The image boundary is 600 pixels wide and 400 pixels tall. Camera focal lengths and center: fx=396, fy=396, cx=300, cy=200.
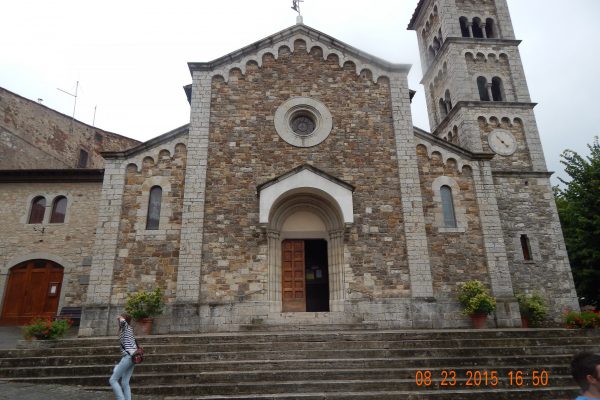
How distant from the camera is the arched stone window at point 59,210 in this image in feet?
58.5

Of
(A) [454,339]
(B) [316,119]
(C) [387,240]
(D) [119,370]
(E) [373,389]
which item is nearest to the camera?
(D) [119,370]

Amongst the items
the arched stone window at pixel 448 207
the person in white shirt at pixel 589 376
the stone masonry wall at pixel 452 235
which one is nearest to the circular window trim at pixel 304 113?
the stone masonry wall at pixel 452 235

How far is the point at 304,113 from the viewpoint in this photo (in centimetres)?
1555

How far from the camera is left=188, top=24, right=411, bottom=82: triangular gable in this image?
15.8 m

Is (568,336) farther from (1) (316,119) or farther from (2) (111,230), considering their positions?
(2) (111,230)

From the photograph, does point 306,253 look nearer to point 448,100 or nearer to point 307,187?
point 307,187

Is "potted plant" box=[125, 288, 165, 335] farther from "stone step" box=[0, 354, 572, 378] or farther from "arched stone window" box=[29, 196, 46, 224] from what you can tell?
"arched stone window" box=[29, 196, 46, 224]

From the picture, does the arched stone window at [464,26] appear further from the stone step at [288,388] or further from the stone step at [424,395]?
the stone step at [424,395]

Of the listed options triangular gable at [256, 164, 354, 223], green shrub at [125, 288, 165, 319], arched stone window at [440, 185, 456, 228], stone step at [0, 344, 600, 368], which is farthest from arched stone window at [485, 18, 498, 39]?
green shrub at [125, 288, 165, 319]

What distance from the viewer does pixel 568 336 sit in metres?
10.8

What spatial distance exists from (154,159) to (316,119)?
6.25m

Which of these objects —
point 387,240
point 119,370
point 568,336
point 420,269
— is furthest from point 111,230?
point 568,336
